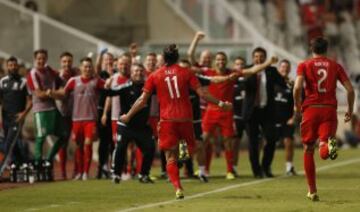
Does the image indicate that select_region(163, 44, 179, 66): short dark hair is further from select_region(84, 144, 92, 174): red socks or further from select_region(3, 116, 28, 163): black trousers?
select_region(3, 116, 28, 163): black trousers

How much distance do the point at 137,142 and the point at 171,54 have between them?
4.04 m

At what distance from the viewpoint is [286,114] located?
26078mm

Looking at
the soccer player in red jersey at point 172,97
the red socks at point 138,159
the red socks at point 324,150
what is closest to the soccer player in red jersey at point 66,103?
the red socks at point 138,159

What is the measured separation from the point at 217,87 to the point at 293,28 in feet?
66.3

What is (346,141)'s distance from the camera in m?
39.9

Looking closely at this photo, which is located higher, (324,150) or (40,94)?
(40,94)

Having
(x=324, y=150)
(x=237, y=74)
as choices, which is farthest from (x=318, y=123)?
(x=237, y=74)

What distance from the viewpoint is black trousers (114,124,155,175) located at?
23.4m

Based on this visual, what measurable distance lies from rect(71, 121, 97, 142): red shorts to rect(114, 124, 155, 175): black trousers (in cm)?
178

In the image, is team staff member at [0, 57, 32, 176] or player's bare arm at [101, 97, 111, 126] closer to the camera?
player's bare arm at [101, 97, 111, 126]

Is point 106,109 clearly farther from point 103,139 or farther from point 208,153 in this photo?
point 208,153

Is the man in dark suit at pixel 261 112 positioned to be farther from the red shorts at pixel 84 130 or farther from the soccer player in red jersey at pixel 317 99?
the soccer player in red jersey at pixel 317 99

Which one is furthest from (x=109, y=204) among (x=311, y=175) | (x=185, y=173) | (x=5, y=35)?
(x=5, y=35)

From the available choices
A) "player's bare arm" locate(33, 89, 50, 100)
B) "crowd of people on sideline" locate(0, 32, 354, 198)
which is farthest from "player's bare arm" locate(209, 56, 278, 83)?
"player's bare arm" locate(33, 89, 50, 100)
